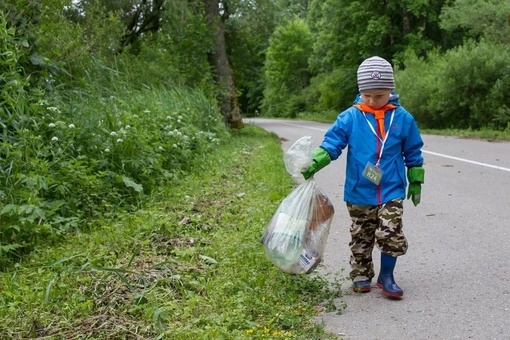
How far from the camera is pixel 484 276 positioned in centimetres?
446

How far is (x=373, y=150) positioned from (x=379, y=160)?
0.08 m

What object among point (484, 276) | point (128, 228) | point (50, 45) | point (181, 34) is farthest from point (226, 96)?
point (484, 276)

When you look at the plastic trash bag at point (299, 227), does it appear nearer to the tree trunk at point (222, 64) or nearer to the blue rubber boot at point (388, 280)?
the blue rubber boot at point (388, 280)

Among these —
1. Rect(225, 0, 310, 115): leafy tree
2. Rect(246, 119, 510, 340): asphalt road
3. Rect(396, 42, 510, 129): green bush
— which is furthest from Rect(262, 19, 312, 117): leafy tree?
Rect(246, 119, 510, 340): asphalt road

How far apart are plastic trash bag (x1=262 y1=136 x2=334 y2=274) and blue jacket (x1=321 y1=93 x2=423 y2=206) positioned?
0.20 metres

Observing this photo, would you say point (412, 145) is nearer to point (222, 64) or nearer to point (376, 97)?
point (376, 97)

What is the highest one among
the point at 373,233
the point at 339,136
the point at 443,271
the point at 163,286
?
the point at 339,136

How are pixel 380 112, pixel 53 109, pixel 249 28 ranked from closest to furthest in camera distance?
pixel 380 112 → pixel 53 109 → pixel 249 28

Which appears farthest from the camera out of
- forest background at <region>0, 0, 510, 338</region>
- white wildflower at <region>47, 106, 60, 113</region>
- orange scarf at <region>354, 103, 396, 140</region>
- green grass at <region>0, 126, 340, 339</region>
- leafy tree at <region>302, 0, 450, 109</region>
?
leafy tree at <region>302, 0, 450, 109</region>

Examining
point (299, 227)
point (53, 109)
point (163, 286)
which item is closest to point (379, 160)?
point (299, 227)

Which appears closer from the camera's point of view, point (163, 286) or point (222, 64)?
point (163, 286)

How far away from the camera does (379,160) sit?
13.6ft

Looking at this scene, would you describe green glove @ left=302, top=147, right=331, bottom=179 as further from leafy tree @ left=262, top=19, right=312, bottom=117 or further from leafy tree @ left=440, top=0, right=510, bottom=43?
leafy tree @ left=262, top=19, right=312, bottom=117

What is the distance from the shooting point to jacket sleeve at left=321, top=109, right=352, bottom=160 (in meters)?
4.21
